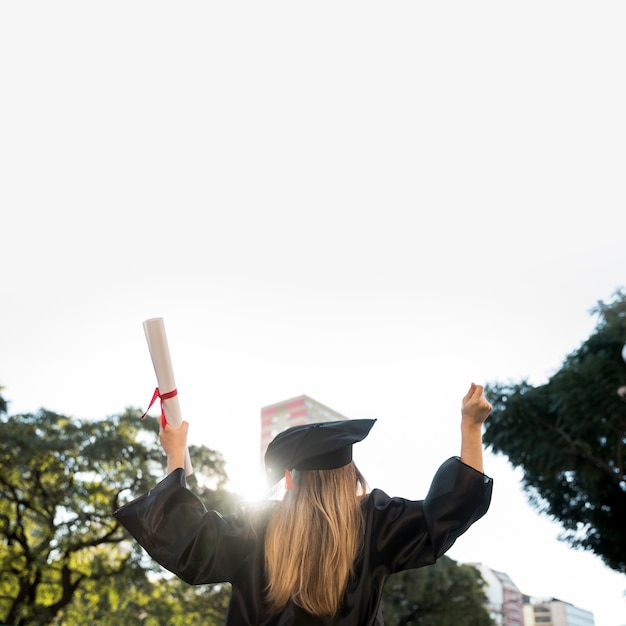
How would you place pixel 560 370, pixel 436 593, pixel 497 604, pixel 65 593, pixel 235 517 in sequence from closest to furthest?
pixel 235 517, pixel 560 370, pixel 65 593, pixel 436 593, pixel 497 604

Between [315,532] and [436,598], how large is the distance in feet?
87.5

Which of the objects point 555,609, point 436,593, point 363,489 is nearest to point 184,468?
point 363,489

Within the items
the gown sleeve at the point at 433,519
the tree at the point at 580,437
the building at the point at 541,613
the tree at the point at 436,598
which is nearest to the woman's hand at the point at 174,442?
the gown sleeve at the point at 433,519

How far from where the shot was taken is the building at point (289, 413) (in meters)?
79.5

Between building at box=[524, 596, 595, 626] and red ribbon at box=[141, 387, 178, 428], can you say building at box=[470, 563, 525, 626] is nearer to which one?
building at box=[524, 596, 595, 626]

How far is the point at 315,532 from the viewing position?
2236 mm

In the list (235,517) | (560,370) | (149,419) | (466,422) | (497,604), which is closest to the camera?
(466,422)

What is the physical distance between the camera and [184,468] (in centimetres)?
244

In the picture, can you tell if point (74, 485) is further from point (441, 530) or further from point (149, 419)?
point (441, 530)

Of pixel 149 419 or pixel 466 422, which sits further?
pixel 149 419

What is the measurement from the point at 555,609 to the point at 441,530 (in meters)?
49.9

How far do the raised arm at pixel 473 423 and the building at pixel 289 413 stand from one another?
74.9 meters

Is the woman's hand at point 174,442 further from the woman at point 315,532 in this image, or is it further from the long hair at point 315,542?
the long hair at point 315,542

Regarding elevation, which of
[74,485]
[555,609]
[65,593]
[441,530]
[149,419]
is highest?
[555,609]
